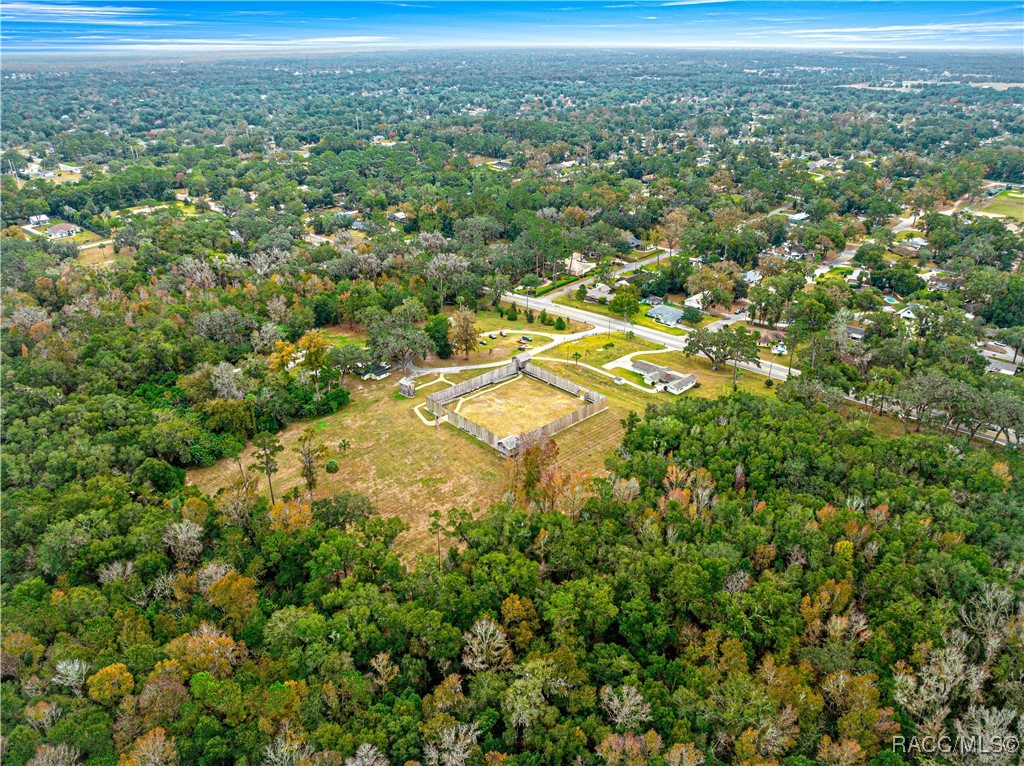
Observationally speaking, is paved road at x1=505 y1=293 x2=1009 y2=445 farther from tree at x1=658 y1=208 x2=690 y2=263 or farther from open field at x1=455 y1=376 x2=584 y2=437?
tree at x1=658 y1=208 x2=690 y2=263

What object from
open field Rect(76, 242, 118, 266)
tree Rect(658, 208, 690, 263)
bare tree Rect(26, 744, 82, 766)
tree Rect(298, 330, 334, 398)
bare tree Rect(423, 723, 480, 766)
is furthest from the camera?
tree Rect(658, 208, 690, 263)

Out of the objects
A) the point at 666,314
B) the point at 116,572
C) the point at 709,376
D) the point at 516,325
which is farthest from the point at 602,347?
the point at 116,572

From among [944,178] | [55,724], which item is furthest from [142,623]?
Answer: [944,178]

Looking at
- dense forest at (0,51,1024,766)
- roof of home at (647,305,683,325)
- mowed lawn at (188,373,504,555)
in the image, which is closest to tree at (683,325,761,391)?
dense forest at (0,51,1024,766)

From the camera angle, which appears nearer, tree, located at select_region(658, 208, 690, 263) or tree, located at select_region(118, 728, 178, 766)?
tree, located at select_region(118, 728, 178, 766)

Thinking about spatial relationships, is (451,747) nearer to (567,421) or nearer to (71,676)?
(71,676)

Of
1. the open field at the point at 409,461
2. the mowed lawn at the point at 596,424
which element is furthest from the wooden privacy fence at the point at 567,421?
the open field at the point at 409,461
